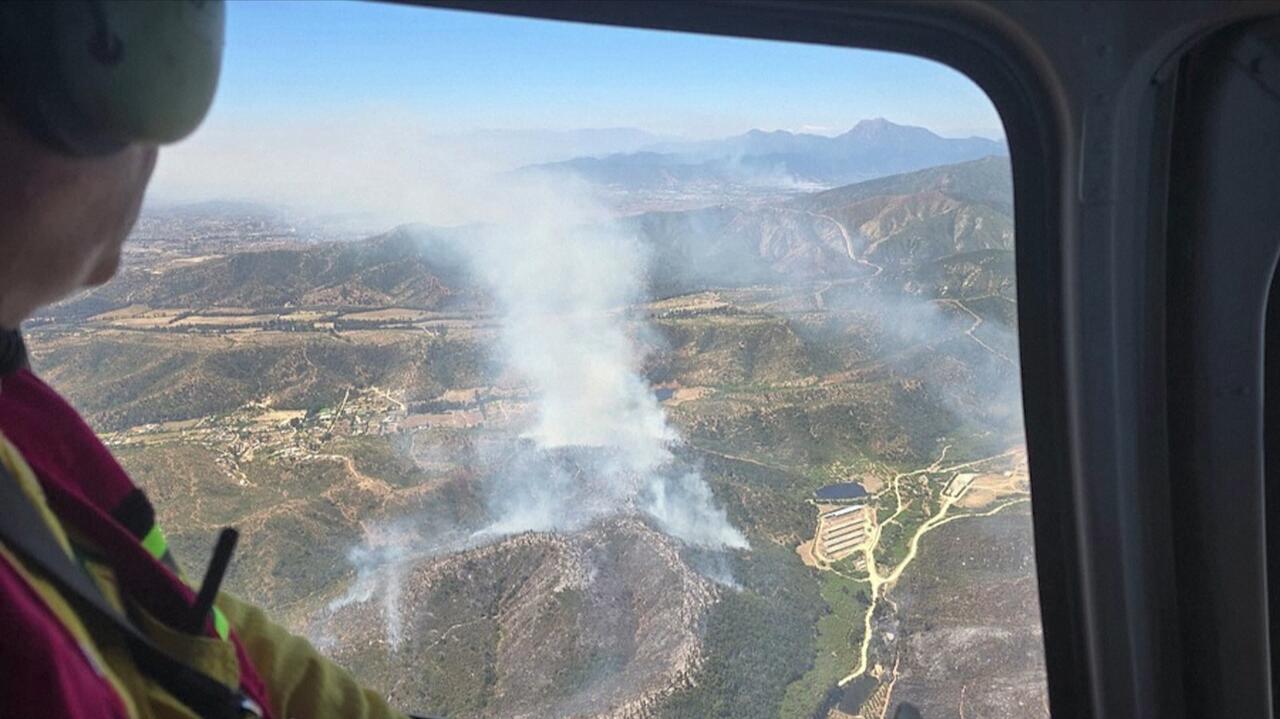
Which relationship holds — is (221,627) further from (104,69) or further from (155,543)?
(104,69)

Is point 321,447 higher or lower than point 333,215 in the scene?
lower

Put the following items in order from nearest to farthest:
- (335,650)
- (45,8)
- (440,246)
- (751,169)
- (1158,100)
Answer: (45,8), (1158,100), (335,650), (440,246), (751,169)

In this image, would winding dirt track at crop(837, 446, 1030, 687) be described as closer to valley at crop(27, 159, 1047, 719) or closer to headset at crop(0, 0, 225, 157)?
valley at crop(27, 159, 1047, 719)

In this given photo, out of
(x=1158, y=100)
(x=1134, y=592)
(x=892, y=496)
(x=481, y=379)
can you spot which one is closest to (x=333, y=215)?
(x=481, y=379)

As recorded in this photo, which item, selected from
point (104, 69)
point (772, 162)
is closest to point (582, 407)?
point (772, 162)

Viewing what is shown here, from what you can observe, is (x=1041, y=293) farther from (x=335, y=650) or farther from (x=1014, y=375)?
(x=335, y=650)

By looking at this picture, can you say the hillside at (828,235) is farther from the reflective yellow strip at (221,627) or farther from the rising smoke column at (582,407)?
the reflective yellow strip at (221,627)

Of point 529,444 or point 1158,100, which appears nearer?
point 1158,100
